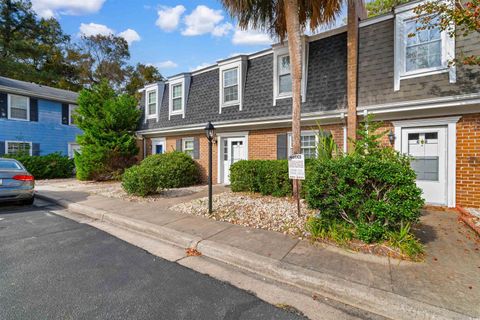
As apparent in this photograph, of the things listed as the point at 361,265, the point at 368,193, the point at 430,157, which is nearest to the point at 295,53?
the point at 368,193

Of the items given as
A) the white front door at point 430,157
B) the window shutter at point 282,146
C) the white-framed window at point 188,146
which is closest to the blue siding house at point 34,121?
the white-framed window at point 188,146

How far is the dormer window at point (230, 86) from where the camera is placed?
10.1 m

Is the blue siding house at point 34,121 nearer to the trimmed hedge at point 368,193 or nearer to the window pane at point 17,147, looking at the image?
the window pane at point 17,147

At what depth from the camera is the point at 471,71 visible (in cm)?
558

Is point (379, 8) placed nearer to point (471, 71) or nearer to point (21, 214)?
point (471, 71)

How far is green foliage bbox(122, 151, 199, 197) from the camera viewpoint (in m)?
7.69

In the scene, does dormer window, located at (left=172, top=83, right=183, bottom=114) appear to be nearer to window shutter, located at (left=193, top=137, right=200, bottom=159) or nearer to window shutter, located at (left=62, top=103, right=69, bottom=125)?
window shutter, located at (left=193, top=137, right=200, bottom=159)

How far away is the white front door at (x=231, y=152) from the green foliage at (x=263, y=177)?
1.71 m

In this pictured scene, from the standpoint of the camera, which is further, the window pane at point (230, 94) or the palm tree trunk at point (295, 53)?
the window pane at point (230, 94)

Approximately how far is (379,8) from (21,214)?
2152cm

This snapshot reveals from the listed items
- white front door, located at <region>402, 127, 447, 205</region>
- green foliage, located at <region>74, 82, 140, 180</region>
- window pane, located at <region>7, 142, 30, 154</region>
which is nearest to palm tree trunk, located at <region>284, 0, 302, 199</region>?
white front door, located at <region>402, 127, 447, 205</region>

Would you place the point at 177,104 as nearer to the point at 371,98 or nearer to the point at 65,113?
the point at 371,98

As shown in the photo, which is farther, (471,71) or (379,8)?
→ (379,8)

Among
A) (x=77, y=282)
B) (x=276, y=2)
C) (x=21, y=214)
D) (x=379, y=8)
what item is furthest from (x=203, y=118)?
(x=379, y=8)
